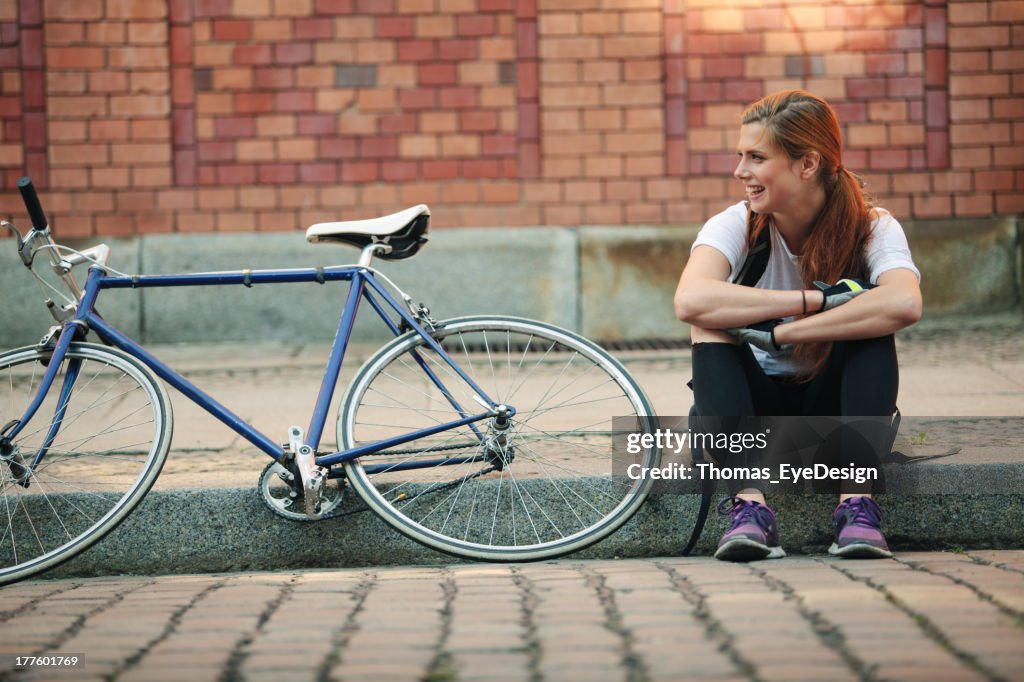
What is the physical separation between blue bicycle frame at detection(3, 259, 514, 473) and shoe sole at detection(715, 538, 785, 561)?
29.0 inches

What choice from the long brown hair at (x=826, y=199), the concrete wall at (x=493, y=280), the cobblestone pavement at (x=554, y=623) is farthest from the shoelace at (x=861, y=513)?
the concrete wall at (x=493, y=280)

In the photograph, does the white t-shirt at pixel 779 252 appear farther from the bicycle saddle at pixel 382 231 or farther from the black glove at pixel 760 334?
the bicycle saddle at pixel 382 231

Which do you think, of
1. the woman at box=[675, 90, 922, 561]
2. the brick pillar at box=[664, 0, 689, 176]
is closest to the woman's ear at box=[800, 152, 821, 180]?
the woman at box=[675, 90, 922, 561]

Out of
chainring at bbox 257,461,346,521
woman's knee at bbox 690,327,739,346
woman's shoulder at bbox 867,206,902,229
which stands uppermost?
woman's shoulder at bbox 867,206,902,229

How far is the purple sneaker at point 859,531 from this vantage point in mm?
3451

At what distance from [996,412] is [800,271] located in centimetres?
169

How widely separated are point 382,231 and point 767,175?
1.16 meters

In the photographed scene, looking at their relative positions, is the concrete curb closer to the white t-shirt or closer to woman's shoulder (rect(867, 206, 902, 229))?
the white t-shirt

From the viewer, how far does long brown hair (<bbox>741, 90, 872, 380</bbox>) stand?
371 centimetres

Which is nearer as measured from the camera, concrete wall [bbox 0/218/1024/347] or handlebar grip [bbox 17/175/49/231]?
handlebar grip [bbox 17/175/49/231]

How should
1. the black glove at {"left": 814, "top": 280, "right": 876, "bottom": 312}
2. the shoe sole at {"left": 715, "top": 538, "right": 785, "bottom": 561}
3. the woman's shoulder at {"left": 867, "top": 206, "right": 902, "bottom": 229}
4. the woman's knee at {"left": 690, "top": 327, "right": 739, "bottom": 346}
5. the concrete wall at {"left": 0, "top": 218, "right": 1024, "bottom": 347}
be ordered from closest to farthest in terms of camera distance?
the shoe sole at {"left": 715, "top": 538, "right": 785, "bottom": 561} → the black glove at {"left": 814, "top": 280, "right": 876, "bottom": 312} → the woman's knee at {"left": 690, "top": 327, "right": 739, "bottom": 346} → the woman's shoulder at {"left": 867, "top": 206, "right": 902, "bottom": 229} → the concrete wall at {"left": 0, "top": 218, "right": 1024, "bottom": 347}

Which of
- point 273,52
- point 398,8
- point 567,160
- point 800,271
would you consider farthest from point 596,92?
point 800,271

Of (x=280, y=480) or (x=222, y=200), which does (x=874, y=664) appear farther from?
(x=222, y=200)

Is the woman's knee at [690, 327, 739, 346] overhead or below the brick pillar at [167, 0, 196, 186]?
below
